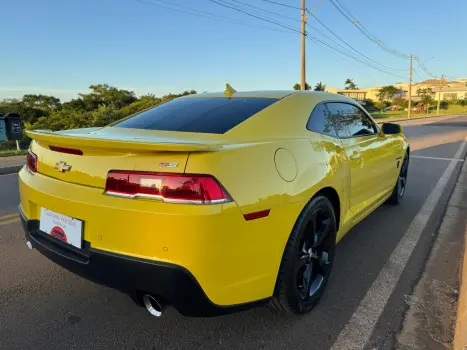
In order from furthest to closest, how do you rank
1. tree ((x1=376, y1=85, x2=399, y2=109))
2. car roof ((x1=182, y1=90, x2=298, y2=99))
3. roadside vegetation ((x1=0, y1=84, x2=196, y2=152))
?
tree ((x1=376, y1=85, x2=399, y2=109)) → roadside vegetation ((x1=0, y1=84, x2=196, y2=152)) → car roof ((x1=182, y1=90, x2=298, y2=99))

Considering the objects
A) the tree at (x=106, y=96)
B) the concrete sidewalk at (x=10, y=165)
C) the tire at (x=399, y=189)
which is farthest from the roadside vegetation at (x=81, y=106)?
the tire at (x=399, y=189)

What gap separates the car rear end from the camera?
5.99ft

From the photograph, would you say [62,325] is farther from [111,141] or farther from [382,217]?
[382,217]

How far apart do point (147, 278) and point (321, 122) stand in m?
1.87

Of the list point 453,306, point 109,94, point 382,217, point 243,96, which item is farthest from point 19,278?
point 109,94

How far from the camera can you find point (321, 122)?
9.98 ft

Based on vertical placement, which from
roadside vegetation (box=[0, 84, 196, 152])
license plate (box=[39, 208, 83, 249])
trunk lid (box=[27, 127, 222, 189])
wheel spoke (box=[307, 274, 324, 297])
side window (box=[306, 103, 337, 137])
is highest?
roadside vegetation (box=[0, 84, 196, 152])

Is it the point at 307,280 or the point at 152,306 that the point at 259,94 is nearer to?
the point at 307,280

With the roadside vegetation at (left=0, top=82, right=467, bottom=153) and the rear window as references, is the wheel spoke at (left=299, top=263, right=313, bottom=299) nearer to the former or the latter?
the rear window

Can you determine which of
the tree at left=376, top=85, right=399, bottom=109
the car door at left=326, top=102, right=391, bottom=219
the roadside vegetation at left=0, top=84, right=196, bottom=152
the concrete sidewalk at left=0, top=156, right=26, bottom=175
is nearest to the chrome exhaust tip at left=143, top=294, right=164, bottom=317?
the car door at left=326, top=102, right=391, bottom=219

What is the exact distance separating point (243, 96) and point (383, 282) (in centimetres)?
192

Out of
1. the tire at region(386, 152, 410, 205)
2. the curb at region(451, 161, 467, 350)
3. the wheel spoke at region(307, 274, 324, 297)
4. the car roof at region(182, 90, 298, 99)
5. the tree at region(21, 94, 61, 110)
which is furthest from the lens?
the tree at region(21, 94, 61, 110)

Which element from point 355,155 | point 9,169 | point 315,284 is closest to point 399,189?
point 355,155

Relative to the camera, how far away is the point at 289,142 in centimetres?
241
